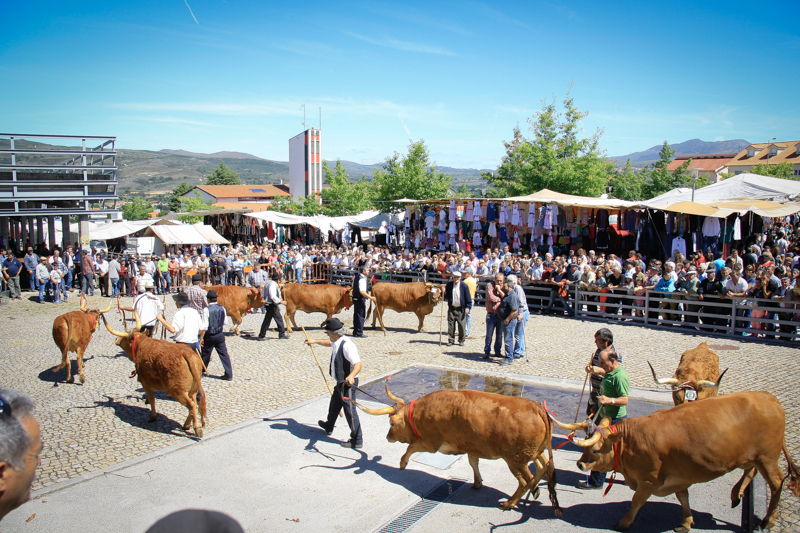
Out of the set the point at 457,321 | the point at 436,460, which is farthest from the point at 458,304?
the point at 436,460

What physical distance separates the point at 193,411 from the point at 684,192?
19.4m

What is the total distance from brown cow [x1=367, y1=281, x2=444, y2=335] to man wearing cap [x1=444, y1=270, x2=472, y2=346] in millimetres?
1351

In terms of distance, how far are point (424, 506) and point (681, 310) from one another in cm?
1073

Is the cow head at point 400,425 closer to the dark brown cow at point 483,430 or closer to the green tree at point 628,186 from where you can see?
the dark brown cow at point 483,430

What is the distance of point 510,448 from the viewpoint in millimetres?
5125

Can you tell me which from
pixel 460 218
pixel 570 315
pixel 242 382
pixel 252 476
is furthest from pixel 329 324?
pixel 460 218

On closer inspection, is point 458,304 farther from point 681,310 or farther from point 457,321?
point 681,310

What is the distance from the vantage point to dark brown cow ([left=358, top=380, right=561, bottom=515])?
5.08 m

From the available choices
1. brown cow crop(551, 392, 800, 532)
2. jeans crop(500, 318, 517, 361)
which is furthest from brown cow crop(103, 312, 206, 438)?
jeans crop(500, 318, 517, 361)

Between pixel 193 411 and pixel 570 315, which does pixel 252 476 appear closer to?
pixel 193 411

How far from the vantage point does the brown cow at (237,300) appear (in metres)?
13.4

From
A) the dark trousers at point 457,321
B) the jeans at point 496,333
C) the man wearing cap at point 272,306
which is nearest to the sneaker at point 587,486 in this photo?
the jeans at point 496,333

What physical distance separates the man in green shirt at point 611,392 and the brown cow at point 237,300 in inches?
377

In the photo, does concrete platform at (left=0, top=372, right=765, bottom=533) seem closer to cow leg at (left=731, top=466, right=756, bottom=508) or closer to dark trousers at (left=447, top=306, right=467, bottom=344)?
cow leg at (left=731, top=466, right=756, bottom=508)
